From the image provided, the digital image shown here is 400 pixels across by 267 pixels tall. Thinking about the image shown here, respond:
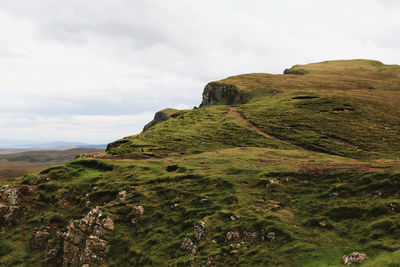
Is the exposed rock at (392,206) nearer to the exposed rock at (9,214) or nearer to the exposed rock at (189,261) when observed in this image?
the exposed rock at (189,261)

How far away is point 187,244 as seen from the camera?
20938 mm

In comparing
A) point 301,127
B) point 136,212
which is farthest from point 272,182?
point 301,127

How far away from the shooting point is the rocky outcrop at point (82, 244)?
879 inches

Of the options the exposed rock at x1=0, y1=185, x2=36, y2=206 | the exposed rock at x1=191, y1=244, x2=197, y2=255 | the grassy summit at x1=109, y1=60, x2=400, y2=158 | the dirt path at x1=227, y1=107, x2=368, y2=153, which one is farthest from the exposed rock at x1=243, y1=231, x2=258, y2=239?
the dirt path at x1=227, y1=107, x2=368, y2=153

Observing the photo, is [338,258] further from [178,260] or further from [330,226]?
[178,260]

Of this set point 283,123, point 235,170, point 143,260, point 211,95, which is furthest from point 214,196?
point 211,95

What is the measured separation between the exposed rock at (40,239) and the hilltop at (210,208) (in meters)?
0.11

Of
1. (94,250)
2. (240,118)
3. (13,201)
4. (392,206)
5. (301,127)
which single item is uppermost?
(240,118)

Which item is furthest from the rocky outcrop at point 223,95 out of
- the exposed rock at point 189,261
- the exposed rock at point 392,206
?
the exposed rock at point 189,261

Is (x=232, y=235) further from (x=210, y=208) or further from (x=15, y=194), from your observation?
(x=15, y=194)

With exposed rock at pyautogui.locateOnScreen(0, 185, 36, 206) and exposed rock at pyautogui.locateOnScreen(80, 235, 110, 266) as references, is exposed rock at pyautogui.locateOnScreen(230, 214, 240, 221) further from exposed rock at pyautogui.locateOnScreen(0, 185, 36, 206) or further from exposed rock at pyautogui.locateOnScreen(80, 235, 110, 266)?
exposed rock at pyautogui.locateOnScreen(0, 185, 36, 206)

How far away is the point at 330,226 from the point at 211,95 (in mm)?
96886

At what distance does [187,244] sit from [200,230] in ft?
5.34

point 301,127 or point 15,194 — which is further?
point 301,127
